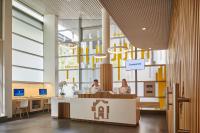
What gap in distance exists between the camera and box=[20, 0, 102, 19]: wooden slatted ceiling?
11328mm

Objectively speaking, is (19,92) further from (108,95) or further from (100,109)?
(108,95)

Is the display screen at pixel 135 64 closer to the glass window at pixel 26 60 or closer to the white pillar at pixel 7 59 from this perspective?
the glass window at pixel 26 60

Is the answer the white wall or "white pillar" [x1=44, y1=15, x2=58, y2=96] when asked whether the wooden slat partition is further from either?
"white pillar" [x1=44, y1=15, x2=58, y2=96]

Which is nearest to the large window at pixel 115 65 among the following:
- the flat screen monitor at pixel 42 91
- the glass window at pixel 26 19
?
the flat screen monitor at pixel 42 91

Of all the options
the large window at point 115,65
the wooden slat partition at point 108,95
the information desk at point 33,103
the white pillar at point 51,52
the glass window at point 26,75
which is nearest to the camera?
the wooden slat partition at point 108,95

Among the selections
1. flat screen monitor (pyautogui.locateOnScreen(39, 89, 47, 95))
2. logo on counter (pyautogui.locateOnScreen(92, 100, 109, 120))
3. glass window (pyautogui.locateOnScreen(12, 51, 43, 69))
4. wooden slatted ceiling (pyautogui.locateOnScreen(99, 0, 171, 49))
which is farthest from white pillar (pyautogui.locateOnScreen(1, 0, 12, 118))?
wooden slatted ceiling (pyautogui.locateOnScreen(99, 0, 171, 49))

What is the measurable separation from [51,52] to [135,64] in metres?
5.49

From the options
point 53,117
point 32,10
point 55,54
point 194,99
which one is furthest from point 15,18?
point 194,99

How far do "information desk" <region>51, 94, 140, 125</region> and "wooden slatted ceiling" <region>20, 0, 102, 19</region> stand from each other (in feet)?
17.8

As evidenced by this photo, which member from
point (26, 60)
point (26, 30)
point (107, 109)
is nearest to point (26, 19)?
point (26, 30)

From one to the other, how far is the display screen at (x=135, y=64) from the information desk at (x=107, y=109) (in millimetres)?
4289

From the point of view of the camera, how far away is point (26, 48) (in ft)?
40.2

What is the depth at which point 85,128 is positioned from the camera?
7172 millimetres

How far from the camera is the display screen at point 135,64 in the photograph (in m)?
11.9
